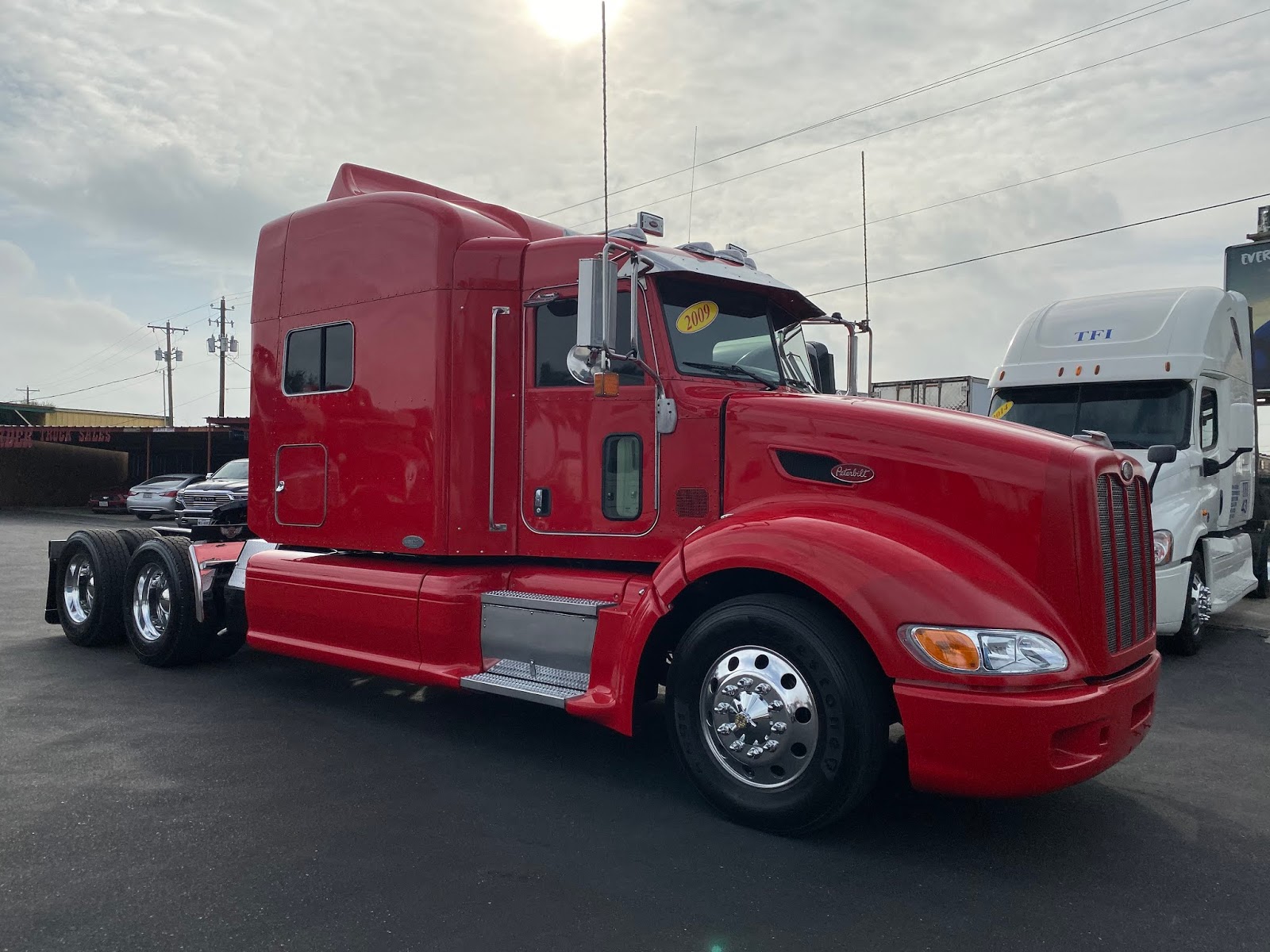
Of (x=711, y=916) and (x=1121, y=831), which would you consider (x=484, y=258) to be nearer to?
(x=711, y=916)

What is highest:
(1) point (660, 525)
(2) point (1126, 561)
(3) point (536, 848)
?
(1) point (660, 525)

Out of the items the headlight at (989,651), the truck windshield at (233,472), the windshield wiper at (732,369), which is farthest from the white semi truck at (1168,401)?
the truck windshield at (233,472)

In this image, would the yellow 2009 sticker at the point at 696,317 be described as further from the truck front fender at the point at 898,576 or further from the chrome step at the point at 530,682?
the chrome step at the point at 530,682

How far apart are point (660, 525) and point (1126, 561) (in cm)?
214

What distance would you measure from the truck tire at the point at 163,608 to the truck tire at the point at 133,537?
0.77 ft

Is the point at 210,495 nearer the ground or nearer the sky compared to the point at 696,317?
nearer the ground

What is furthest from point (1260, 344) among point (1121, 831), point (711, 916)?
point (711, 916)

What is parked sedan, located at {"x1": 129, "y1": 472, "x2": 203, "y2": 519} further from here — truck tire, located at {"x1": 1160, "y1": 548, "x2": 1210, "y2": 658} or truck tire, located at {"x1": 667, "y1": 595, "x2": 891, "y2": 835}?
truck tire, located at {"x1": 667, "y1": 595, "x2": 891, "y2": 835}

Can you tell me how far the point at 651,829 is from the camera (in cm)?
416

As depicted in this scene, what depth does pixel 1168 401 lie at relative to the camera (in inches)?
355

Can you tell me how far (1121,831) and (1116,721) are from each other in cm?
74

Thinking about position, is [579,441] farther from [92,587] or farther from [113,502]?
[113,502]

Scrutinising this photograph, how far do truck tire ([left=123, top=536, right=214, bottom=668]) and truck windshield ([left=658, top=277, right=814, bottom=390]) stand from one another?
4534 mm

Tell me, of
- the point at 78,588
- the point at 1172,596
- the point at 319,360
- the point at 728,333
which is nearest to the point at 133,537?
the point at 78,588
